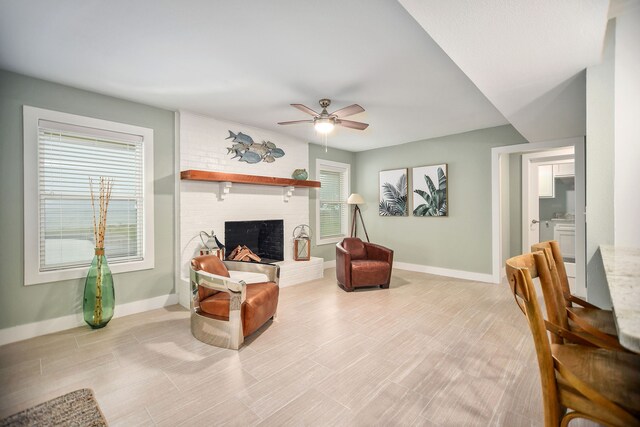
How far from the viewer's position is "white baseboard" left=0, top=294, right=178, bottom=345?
2.69m

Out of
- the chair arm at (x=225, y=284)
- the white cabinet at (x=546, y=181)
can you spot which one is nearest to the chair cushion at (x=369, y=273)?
the chair arm at (x=225, y=284)

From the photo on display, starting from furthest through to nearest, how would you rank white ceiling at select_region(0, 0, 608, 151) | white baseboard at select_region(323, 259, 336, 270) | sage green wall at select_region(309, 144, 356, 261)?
white baseboard at select_region(323, 259, 336, 270)
sage green wall at select_region(309, 144, 356, 261)
white ceiling at select_region(0, 0, 608, 151)

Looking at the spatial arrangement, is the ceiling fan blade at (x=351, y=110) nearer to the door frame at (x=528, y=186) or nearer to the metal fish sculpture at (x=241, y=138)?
the metal fish sculpture at (x=241, y=138)

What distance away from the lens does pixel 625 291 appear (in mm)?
887

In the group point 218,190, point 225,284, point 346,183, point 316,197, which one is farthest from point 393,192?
point 225,284

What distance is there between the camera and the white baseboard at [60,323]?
2.69 m

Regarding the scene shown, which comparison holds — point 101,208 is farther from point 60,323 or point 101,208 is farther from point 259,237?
point 259,237

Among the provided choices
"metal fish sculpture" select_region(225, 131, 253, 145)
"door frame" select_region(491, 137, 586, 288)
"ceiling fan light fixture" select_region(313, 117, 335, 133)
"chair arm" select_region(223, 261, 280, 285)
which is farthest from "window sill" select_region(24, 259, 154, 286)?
"door frame" select_region(491, 137, 586, 288)

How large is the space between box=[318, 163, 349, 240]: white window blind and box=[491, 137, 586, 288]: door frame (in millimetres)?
2884

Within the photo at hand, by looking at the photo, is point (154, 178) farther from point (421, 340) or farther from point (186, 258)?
point (421, 340)

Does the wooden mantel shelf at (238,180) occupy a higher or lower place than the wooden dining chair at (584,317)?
higher

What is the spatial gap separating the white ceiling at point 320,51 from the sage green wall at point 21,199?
0.16 metres

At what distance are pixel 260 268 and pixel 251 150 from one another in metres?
2.12

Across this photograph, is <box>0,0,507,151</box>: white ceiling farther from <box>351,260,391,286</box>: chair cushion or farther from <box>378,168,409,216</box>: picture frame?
<box>351,260,391,286</box>: chair cushion
